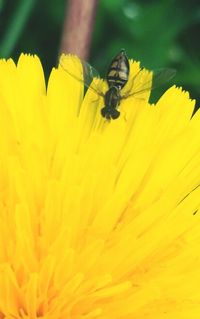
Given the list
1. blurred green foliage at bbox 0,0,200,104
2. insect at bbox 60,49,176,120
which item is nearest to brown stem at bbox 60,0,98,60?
blurred green foliage at bbox 0,0,200,104

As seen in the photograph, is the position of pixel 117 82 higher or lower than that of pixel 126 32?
lower

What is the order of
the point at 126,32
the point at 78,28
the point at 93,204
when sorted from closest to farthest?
the point at 93,204
the point at 78,28
the point at 126,32

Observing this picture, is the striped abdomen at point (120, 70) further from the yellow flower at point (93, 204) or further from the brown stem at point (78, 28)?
the brown stem at point (78, 28)

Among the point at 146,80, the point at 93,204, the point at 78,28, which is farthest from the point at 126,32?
the point at 93,204

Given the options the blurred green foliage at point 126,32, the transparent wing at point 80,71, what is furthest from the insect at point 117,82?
the blurred green foliage at point 126,32

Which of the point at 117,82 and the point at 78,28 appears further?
the point at 78,28

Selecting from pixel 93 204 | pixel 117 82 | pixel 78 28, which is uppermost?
pixel 78 28

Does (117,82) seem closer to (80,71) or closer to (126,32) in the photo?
(80,71)
